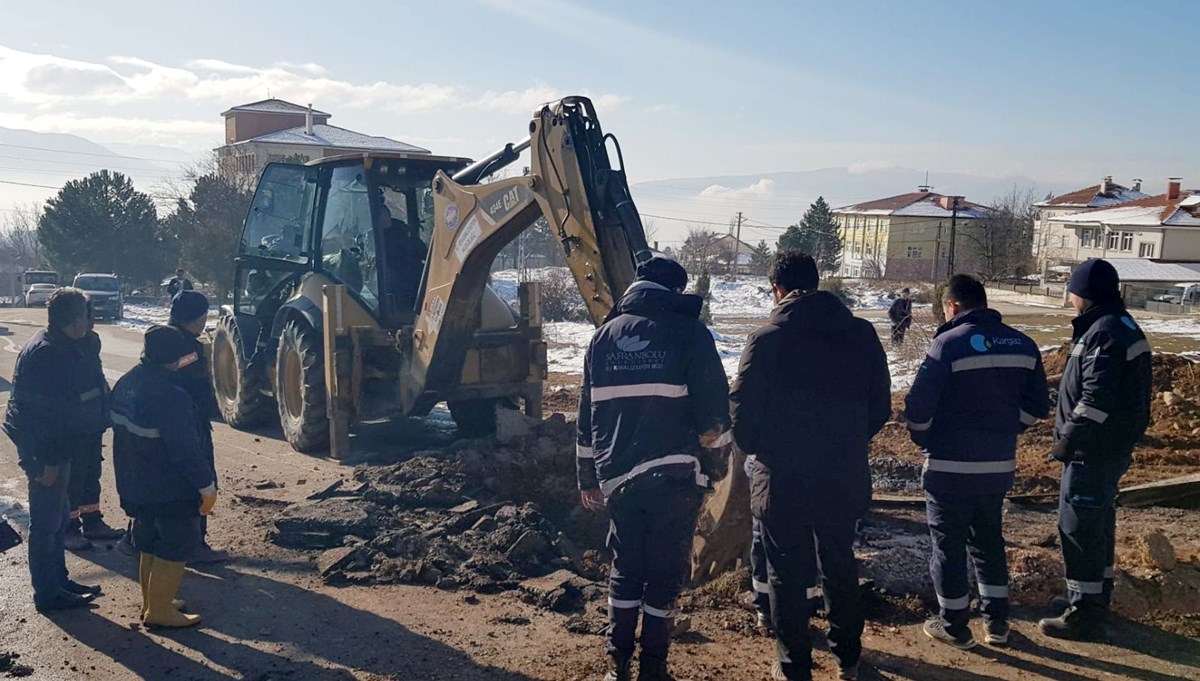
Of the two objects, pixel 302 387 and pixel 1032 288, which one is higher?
pixel 1032 288

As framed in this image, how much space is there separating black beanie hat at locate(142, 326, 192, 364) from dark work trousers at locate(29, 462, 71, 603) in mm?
1161

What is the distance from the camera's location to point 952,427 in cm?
457

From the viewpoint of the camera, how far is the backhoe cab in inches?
328

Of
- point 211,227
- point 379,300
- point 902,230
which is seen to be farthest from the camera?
point 902,230

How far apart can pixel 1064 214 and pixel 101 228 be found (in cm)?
6039

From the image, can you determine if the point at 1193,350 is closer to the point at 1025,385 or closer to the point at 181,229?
the point at 1025,385

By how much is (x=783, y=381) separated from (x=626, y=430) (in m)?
0.73

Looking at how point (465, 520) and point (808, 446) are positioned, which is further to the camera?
point (465, 520)

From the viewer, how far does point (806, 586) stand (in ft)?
13.8

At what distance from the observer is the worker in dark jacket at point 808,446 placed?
4113mm

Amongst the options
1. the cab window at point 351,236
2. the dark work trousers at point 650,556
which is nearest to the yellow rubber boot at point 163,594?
the dark work trousers at point 650,556

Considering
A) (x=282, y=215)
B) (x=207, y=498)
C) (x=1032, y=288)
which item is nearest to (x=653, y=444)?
(x=207, y=498)

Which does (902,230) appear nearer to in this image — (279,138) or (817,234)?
(817,234)

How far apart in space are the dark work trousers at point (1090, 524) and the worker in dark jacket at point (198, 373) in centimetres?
482
